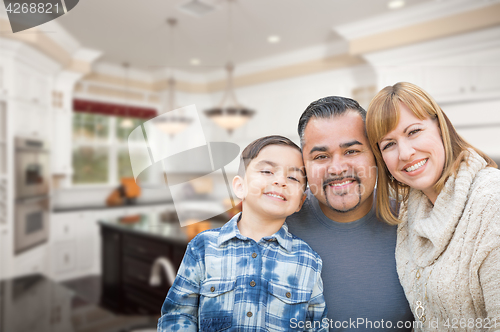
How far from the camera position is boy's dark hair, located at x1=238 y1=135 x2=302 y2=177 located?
0.42m

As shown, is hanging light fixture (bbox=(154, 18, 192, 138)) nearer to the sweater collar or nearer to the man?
the man

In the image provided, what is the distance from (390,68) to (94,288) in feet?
2.26

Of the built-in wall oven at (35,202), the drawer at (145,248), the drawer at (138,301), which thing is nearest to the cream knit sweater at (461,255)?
the drawer at (145,248)

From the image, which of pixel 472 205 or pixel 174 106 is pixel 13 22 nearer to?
pixel 174 106

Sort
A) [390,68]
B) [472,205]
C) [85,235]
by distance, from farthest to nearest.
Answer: [85,235] < [390,68] < [472,205]

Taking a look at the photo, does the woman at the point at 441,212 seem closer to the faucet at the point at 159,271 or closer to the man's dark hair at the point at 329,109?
the man's dark hair at the point at 329,109

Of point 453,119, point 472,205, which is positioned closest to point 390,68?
point 453,119

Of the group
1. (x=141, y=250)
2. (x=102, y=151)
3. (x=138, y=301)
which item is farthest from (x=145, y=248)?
(x=102, y=151)

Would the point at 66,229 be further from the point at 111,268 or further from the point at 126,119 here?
the point at 126,119

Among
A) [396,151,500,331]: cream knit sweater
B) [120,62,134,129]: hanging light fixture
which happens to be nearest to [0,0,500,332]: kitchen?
[120,62,134,129]: hanging light fixture

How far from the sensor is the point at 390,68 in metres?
0.46

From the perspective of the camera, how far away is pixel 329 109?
0.43 m

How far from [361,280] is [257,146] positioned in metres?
0.26

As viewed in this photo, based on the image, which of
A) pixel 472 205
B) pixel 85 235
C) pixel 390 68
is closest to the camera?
pixel 472 205
